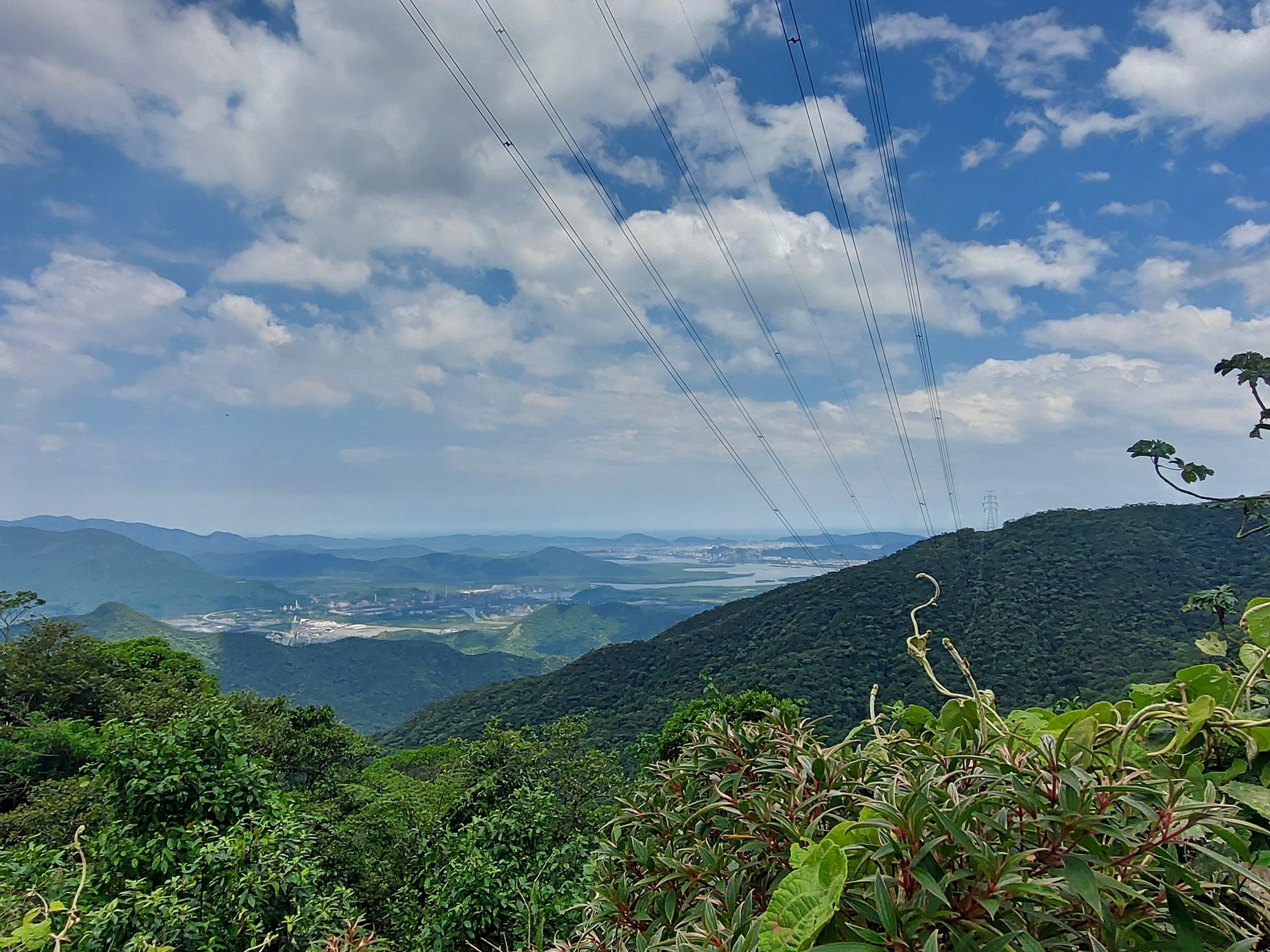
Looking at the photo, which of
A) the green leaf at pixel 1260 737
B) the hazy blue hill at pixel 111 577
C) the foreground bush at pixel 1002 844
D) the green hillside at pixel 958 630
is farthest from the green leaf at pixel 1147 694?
the hazy blue hill at pixel 111 577

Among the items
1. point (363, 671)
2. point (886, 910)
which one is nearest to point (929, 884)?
point (886, 910)

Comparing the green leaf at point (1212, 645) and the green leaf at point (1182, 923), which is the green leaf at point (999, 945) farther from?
the green leaf at point (1212, 645)

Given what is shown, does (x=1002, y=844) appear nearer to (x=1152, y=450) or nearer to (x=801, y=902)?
(x=801, y=902)

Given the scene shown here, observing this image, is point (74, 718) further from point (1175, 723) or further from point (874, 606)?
point (874, 606)

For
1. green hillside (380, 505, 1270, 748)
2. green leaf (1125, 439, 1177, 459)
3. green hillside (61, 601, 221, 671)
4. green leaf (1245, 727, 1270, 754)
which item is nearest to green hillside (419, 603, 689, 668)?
green hillside (61, 601, 221, 671)

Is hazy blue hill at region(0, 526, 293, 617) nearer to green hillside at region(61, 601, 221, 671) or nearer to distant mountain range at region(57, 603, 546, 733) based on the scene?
green hillside at region(61, 601, 221, 671)

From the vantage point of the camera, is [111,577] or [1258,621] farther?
[111,577]
